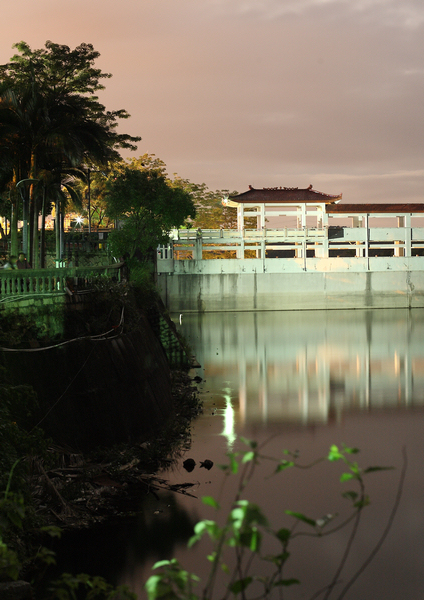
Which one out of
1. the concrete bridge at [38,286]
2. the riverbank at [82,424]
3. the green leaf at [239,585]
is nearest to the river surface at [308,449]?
the green leaf at [239,585]

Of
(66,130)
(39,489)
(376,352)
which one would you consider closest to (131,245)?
(66,130)

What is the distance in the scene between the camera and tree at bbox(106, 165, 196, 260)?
142ft

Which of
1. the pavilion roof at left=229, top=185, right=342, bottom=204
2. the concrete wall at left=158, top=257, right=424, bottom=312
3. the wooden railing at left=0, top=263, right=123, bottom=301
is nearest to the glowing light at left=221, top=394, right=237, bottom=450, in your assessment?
the wooden railing at left=0, top=263, right=123, bottom=301

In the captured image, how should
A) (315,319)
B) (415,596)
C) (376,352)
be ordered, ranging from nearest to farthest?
(415,596) → (376,352) → (315,319)

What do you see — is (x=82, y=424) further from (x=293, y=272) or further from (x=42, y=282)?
(x=293, y=272)

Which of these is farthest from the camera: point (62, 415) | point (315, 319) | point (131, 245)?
point (315, 319)

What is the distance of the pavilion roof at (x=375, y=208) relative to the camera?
6262 cm

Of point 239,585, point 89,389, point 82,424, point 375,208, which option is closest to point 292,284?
point 375,208

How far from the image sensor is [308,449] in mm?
17609

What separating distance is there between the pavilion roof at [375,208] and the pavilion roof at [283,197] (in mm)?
1039

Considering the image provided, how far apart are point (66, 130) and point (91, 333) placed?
67.2 feet

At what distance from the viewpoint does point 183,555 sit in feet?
34.4

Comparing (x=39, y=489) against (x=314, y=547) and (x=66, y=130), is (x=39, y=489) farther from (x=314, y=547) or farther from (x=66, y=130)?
(x=66, y=130)

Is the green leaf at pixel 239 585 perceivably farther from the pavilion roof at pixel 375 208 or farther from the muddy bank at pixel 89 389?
the pavilion roof at pixel 375 208
